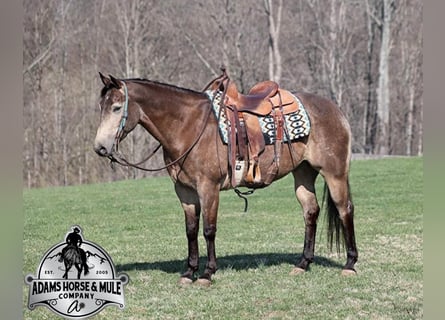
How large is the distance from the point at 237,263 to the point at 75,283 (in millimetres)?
2512

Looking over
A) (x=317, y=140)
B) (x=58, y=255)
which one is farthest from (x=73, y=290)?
(x=317, y=140)

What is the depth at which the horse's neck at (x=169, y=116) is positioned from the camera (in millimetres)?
4945

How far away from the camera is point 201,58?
62.4 ft

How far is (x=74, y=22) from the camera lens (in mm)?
17641

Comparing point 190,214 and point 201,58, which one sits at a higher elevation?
point 201,58

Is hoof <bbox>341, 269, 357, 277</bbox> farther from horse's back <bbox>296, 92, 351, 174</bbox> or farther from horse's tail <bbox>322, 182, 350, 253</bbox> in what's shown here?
horse's back <bbox>296, 92, 351, 174</bbox>

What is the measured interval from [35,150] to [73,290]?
13762 mm

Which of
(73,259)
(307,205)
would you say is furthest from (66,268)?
(307,205)

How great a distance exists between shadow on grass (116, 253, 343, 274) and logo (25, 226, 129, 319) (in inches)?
69.3

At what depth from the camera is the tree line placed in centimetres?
1738

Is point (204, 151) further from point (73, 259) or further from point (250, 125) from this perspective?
point (73, 259)

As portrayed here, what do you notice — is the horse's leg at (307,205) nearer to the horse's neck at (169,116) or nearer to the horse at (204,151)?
the horse at (204,151)
